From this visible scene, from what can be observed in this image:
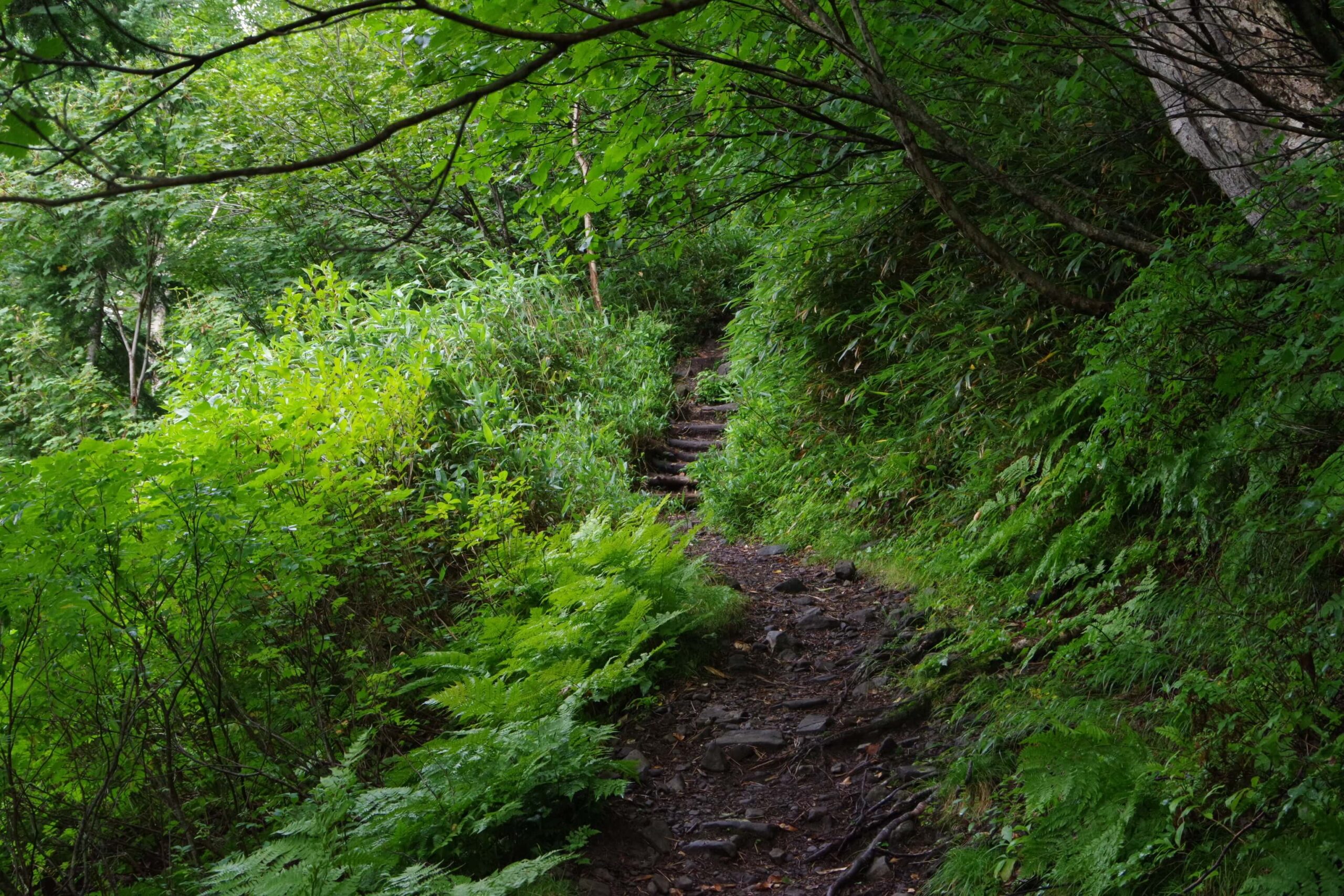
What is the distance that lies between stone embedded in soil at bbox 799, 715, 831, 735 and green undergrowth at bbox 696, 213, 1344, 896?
47 cm

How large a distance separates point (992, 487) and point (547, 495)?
356 cm

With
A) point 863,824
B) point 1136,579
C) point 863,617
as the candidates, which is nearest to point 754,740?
point 863,824

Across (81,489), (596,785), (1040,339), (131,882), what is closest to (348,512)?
(81,489)

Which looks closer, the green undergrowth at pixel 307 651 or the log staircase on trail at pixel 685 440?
the green undergrowth at pixel 307 651

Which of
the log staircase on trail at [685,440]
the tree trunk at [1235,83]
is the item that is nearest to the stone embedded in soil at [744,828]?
the tree trunk at [1235,83]

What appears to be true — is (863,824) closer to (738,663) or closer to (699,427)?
(738,663)

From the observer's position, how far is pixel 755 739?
15.0ft

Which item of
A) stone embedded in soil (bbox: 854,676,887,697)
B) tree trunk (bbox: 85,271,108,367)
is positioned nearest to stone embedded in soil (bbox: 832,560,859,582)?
stone embedded in soil (bbox: 854,676,887,697)

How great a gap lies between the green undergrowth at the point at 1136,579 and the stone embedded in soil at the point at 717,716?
0.95 meters

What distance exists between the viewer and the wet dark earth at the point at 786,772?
11.7 feet

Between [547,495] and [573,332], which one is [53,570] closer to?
[547,495]

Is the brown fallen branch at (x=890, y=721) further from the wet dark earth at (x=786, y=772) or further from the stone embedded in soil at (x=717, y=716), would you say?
the stone embedded in soil at (x=717, y=716)

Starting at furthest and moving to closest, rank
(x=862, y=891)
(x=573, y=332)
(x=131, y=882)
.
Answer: (x=573, y=332) < (x=131, y=882) < (x=862, y=891)

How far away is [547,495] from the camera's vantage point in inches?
293
